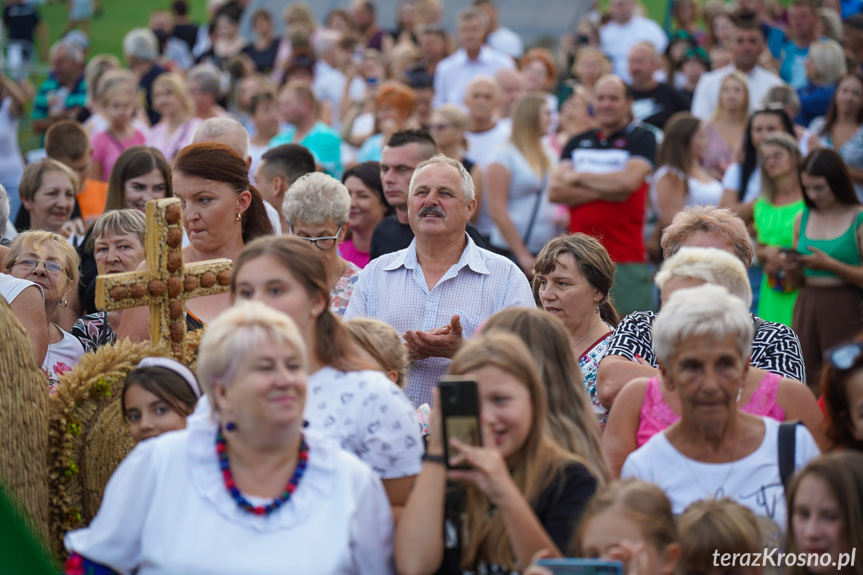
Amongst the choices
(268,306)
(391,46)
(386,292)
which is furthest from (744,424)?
(391,46)

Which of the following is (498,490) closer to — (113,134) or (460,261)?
(460,261)

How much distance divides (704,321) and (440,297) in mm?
1852

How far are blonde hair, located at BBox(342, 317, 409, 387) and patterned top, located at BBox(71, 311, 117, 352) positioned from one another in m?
1.75

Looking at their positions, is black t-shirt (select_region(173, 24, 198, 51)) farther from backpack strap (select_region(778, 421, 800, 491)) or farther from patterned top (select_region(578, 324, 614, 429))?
backpack strap (select_region(778, 421, 800, 491))

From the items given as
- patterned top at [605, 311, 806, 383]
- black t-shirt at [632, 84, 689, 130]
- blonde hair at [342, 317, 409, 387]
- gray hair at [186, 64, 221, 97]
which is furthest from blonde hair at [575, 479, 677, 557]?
black t-shirt at [632, 84, 689, 130]

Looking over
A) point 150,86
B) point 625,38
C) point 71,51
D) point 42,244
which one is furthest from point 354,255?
point 625,38

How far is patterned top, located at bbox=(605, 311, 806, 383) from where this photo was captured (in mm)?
4285

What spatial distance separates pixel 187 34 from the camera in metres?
16.6

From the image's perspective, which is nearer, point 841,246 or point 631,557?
point 631,557

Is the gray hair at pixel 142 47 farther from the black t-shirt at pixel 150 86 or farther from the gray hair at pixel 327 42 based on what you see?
the gray hair at pixel 327 42

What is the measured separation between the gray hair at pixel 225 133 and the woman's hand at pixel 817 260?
3652 mm

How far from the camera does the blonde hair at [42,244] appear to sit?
5.02m

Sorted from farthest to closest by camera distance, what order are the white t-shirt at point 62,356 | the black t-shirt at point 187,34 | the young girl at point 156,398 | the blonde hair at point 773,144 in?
the black t-shirt at point 187,34 < the blonde hair at point 773,144 < the white t-shirt at point 62,356 < the young girl at point 156,398

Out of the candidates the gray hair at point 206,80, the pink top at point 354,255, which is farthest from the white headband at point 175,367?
the gray hair at point 206,80
